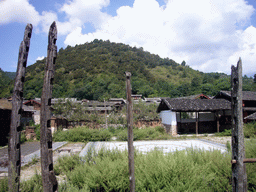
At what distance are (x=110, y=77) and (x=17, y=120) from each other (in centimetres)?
5558

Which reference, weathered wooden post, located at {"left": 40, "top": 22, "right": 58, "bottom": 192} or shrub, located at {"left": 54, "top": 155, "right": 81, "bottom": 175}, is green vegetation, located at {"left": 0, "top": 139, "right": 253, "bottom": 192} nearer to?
weathered wooden post, located at {"left": 40, "top": 22, "right": 58, "bottom": 192}

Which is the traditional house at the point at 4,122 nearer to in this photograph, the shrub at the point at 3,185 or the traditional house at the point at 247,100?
the shrub at the point at 3,185

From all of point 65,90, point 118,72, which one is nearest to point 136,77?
point 118,72

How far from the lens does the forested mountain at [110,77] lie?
48.7 m

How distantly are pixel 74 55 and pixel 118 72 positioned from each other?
27006 mm

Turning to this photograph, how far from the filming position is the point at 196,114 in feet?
53.3

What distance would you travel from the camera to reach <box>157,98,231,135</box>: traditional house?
16.0 meters

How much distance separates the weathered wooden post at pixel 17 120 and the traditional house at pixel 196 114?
A: 13670 mm

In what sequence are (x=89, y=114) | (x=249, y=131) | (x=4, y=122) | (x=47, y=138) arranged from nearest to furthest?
(x=47, y=138) < (x=249, y=131) < (x=4, y=122) < (x=89, y=114)

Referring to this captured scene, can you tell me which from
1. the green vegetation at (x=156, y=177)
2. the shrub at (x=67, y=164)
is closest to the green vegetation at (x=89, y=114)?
the shrub at (x=67, y=164)

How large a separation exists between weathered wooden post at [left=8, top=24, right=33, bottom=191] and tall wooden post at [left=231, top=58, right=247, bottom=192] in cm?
335

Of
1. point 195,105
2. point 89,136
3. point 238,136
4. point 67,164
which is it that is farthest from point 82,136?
point 238,136

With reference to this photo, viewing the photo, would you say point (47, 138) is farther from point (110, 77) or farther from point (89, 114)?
point (110, 77)

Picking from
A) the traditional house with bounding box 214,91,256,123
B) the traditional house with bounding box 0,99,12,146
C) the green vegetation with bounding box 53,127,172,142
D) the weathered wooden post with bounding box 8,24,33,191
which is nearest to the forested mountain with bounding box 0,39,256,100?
the traditional house with bounding box 214,91,256,123
